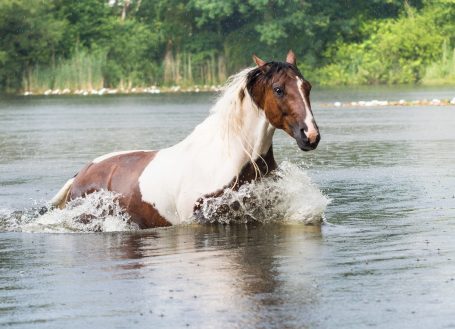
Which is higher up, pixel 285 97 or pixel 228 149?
pixel 285 97

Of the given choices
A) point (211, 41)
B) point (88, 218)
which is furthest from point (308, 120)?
point (211, 41)

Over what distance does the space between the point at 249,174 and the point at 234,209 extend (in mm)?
337

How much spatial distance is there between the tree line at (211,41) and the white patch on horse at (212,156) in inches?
2202

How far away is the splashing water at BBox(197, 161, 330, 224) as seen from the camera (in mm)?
11578

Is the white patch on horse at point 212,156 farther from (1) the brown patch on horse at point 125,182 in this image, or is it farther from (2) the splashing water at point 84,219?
(2) the splashing water at point 84,219

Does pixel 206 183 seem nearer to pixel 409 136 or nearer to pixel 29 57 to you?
pixel 409 136

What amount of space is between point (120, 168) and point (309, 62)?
65.8 metres

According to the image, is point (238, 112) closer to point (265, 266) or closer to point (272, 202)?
point (272, 202)

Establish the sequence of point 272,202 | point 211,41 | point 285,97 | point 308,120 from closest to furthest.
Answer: point 308,120, point 285,97, point 272,202, point 211,41

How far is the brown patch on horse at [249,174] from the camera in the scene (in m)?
11.5

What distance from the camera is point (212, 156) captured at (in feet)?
38.3

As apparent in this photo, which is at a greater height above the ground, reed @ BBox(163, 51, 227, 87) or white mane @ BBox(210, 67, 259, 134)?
white mane @ BBox(210, 67, 259, 134)

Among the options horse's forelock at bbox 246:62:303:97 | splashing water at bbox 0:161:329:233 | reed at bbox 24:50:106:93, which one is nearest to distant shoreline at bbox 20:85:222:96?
reed at bbox 24:50:106:93

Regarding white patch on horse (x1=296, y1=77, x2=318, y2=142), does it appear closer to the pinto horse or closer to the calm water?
the pinto horse
